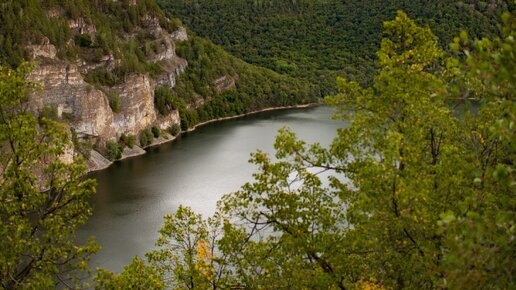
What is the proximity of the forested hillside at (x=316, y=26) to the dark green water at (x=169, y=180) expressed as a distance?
150 ft

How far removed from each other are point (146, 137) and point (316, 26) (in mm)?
87252

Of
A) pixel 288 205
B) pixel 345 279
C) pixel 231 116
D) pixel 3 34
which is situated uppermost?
pixel 288 205

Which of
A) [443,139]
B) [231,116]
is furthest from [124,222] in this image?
[231,116]

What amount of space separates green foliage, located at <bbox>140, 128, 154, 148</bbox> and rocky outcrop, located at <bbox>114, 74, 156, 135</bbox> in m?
0.63

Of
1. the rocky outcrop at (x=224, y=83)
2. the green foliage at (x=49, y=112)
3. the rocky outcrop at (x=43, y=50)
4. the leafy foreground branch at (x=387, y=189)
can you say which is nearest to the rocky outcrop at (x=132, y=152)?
the green foliage at (x=49, y=112)

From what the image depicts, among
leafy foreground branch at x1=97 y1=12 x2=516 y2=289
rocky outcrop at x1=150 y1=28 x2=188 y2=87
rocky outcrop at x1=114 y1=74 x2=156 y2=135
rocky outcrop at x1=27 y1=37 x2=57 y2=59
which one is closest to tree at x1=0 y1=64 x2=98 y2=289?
leafy foreground branch at x1=97 y1=12 x2=516 y2=289

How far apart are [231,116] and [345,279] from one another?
81280 mm

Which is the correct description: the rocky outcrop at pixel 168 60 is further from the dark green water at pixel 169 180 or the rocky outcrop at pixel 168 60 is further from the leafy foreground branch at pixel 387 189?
the leafy foreground branch at pixel 387 189

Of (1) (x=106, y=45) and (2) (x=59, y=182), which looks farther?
(1) (x=106, y=45)

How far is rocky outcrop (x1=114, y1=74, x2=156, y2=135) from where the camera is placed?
65.8 metres

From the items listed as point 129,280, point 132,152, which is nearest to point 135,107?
point 132,152

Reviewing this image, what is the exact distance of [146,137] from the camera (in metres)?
67.4

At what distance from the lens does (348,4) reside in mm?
154125

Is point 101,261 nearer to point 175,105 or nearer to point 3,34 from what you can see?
point 3,34
